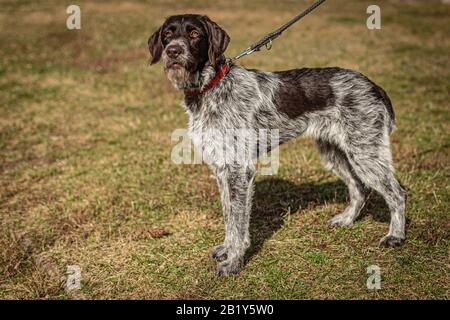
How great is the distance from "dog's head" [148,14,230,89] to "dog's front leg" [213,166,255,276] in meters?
1.17

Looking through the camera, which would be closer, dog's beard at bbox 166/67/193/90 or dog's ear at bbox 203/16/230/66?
dog's beard at bbox 166/67/193/90

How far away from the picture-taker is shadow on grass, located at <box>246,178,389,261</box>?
262 inches

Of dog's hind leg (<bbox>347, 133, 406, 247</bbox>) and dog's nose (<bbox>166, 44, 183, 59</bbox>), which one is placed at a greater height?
dog's nose (<bbox>166, 44, 183, 59</bbox>)

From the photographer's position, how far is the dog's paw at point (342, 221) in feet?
21.5

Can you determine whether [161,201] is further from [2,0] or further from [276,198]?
[2,0]

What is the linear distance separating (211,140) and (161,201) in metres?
2.37

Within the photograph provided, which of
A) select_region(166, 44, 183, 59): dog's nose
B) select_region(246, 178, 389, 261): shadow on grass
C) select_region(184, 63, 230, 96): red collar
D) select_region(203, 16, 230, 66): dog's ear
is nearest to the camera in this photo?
select_region(166, 44, 183, 59): dog's nose

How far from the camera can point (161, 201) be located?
25.2 feet

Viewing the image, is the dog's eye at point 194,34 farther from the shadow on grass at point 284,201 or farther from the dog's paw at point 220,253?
the shadow on grass at point 284,201

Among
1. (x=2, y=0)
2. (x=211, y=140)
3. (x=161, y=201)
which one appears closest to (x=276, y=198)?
(x=161, y=201)

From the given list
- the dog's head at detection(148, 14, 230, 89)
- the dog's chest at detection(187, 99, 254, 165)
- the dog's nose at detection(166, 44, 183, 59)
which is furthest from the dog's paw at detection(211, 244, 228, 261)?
the dog's nose at detection(166, 44, 183, 59)

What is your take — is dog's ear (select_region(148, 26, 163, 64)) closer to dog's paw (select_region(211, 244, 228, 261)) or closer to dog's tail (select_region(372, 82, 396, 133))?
dog's paw (select_region(211, 244, 228, 261))

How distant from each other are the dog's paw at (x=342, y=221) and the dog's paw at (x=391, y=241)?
622 millimetres
